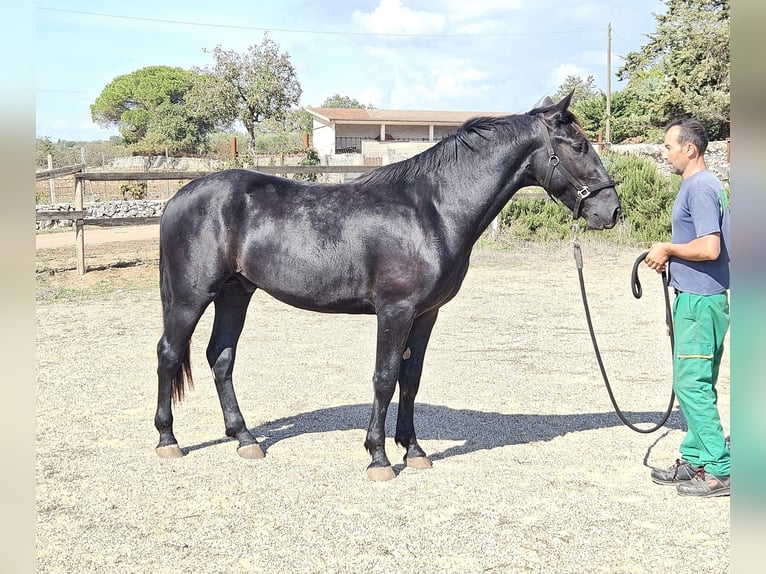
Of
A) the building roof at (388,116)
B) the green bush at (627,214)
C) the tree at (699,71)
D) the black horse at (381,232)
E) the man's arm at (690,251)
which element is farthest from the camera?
the building roof at (388,116)

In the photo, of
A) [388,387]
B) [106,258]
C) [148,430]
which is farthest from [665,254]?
[106,258]

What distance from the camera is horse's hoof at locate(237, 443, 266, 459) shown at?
455 cm

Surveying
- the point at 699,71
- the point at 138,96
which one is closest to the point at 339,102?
the point at 138,96

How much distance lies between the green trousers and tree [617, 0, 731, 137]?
75.0 ft

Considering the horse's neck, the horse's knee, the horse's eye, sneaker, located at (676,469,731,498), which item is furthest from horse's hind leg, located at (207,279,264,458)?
sneaker, located at (676,469,731,498)

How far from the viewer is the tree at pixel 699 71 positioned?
81.7ft

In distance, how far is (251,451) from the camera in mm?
4551

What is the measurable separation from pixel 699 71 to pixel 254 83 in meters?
18.3

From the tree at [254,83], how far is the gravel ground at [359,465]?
76.4 feet

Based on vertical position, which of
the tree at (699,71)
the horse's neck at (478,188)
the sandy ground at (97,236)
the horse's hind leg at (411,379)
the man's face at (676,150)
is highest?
the tree at (699,71)

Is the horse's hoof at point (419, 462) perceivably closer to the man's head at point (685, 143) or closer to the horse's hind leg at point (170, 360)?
the horse's hind leg at point (170, 360)

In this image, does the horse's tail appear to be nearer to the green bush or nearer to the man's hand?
the man's hand

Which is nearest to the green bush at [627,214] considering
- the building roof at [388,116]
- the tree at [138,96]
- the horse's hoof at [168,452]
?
the horse's hoof at [168,452]

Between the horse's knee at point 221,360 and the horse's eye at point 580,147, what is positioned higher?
the horse's eye at point 580,147
